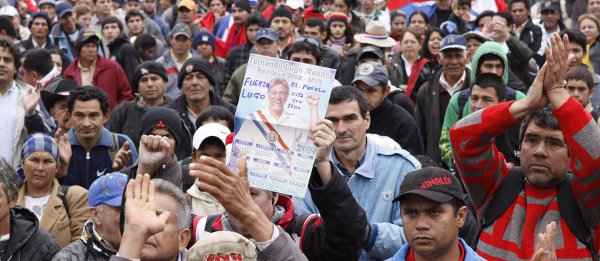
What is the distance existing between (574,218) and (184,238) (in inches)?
65.1

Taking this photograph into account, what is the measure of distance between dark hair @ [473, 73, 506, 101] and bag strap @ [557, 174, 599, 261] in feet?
11.7

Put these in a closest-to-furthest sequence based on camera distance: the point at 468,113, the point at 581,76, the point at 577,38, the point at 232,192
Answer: the point at 232,192
the point at 468,113
the point at 581,76
the point at 577,38

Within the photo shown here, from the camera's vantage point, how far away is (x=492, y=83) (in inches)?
362

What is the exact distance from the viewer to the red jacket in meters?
13.5

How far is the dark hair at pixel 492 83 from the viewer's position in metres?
9.12

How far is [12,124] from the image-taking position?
33.0ft

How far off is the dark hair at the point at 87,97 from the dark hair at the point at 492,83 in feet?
9.05

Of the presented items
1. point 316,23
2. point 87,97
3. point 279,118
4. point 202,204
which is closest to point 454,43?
point 87,97

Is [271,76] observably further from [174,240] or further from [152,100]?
[152,100]

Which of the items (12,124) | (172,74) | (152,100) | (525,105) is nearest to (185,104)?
(152,100)

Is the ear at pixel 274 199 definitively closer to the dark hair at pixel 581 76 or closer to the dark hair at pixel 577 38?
the dark hair at pixel 581 76

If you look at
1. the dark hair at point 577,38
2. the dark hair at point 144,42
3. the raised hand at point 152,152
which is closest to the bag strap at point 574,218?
the raised hand at point 152,152

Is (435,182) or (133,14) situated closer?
(435,182)

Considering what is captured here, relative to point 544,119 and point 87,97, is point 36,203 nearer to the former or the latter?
point 87,97
